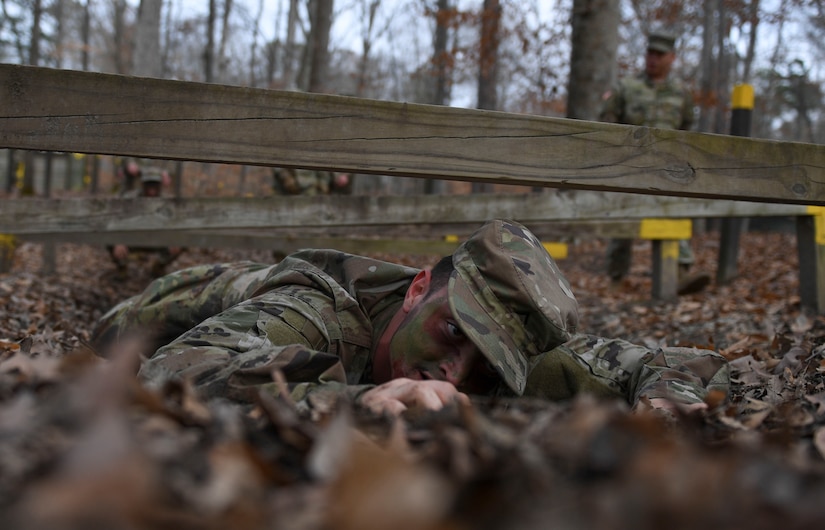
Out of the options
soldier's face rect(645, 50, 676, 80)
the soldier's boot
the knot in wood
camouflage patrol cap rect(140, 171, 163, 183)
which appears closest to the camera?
the knot in wood

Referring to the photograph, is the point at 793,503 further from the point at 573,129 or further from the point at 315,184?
the point at 315,184

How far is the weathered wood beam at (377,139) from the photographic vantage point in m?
2.15

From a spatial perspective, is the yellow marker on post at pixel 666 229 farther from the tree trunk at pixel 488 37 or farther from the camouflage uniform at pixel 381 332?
the tree trunk at pixel 488 37

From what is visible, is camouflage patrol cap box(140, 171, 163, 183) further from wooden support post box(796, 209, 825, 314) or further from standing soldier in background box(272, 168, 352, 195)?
wooden support post box(796, 209, 825, 314)

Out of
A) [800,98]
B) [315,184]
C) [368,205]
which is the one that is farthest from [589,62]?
[800,98]

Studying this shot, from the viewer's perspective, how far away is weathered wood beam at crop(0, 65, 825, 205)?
215 cm

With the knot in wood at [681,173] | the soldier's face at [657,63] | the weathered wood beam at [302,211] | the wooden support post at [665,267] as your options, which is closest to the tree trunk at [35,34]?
the weathered wood beam at [302,211]

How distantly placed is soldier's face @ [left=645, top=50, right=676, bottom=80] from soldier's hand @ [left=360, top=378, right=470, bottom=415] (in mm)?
7457

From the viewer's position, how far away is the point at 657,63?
8547mm

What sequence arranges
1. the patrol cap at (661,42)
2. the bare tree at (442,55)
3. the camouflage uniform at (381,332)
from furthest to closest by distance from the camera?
1. the bare tree at (442,55)
2. the patrol cap at (661,42)
3. the camouflage uniform at (381,332)

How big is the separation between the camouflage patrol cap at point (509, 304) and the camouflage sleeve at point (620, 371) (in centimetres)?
40

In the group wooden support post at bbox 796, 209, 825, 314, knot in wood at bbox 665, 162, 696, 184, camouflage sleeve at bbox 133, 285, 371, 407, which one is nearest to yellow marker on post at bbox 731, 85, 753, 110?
wooden support post at bbox 796, 209, 825, 314

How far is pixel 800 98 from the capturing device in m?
32.1

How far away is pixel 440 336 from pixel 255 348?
1.91 ft
